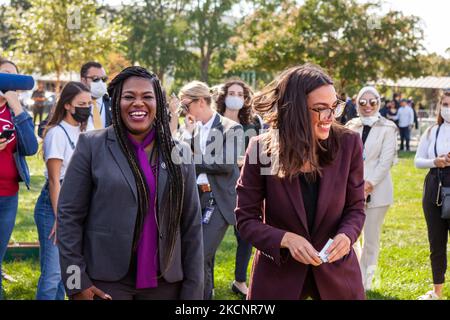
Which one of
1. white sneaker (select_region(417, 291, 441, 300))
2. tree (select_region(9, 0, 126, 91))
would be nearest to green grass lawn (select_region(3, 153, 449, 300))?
white sneaker (select_region(417, 291, 441, 300))

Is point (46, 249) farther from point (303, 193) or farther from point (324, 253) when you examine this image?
point (324, 253)

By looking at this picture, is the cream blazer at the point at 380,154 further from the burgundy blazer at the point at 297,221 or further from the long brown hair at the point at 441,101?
the burgundy blazer at the point at 297,221

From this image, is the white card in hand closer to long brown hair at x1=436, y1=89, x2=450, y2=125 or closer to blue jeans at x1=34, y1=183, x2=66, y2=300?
blue jeans at x1=34, y1=183, x2=66, y2=300

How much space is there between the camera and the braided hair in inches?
123

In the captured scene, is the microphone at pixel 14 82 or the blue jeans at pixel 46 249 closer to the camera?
the microphone at pixel 14 82

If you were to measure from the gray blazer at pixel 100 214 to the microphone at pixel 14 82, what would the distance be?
1095 mm

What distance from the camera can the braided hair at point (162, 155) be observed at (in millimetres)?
3125

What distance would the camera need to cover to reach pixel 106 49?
94.2 ft

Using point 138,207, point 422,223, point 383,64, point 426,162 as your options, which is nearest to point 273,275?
point 138,207

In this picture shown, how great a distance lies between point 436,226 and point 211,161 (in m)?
2.27

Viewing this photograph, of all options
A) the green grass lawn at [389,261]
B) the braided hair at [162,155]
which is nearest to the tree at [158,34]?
the green grass lawn at [389,261]

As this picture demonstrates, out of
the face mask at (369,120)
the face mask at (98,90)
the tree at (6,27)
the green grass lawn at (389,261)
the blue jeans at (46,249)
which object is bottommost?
the green grass lawn at (389,261)

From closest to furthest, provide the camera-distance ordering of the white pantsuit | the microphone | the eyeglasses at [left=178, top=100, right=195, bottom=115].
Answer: the microphone
the eyeglasses at [left=178, top=100, right=195, bottom=115]
the white pantsuit

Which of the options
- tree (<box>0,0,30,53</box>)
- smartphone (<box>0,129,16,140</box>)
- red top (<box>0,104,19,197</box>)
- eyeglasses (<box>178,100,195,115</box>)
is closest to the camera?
smartphone (<box>0,129,16,140</box>)
